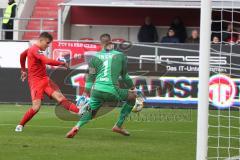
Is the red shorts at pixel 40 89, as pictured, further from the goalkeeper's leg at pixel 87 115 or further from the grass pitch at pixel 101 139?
the goalkeeper's leg at pixel 87 115

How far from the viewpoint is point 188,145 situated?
1363 centimetres

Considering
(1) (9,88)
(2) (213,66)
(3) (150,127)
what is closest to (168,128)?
(3) (150,127)

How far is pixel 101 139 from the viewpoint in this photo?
1420 cm

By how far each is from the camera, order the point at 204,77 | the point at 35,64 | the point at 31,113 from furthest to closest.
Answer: the point at 35,64 → the point at 31,113 → the point at 204,77

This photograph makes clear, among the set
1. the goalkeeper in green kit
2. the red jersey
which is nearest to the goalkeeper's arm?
the goalkeeper in green kit

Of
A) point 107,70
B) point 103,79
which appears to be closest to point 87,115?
point 103,79

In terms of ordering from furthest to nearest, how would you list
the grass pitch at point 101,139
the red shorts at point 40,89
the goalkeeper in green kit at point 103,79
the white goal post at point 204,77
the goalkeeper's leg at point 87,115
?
the red shorts at point 40,89 → the goalkeeper in green kit at point 103,79 → the goalkeeper's leg at point 87,115 → the grass pitch at point 101,139 → the white goal post at point 204,77

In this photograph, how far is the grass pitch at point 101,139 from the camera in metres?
11.9

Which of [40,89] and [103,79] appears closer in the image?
[103,79]

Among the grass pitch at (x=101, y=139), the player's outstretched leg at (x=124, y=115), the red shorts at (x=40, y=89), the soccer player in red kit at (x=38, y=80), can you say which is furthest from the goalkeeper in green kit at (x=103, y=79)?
the red shorts at (x=40, y=89)

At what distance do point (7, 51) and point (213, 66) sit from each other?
664 cm

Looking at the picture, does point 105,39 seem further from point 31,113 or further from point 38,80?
point 31,113

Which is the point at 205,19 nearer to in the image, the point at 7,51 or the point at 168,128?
the point at 168,128

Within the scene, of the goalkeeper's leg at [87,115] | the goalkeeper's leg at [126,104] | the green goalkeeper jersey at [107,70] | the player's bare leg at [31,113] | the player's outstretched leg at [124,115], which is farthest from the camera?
the player's bare leg at [31,113]
